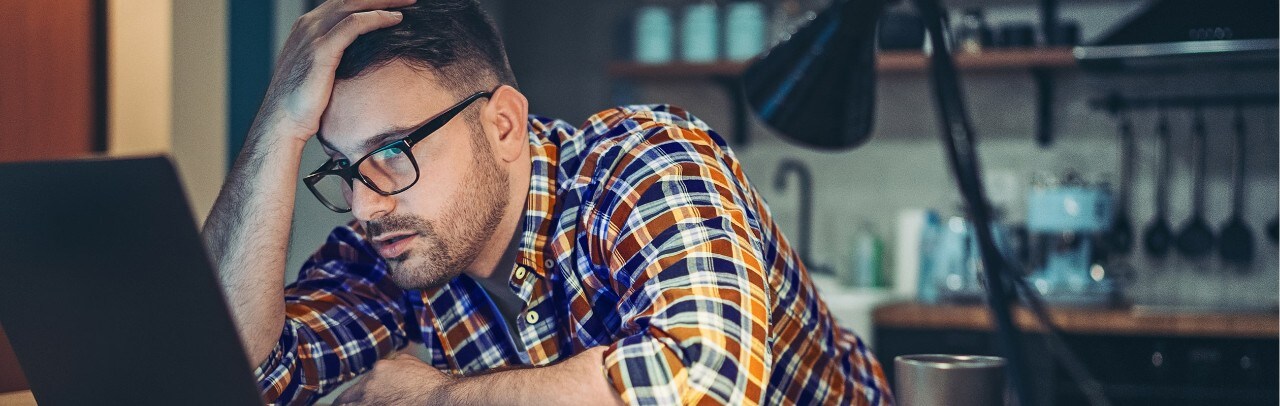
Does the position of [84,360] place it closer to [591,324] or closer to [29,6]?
[591,324]

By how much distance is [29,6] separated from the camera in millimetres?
2021

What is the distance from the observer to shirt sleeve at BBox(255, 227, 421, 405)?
1242 mm

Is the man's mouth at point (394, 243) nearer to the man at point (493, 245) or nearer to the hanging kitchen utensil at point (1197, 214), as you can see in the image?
the man at point (493, 245)

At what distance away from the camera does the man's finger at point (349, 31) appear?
1.13m

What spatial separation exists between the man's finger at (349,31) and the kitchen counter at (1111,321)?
2.22 metres

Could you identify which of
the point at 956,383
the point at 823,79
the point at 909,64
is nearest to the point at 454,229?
the point at 823,79

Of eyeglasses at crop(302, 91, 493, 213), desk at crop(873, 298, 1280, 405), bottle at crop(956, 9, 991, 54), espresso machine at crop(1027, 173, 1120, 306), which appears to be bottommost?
desk at crop(873, 298, 1280, 405)

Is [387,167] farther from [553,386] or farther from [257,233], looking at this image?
[553,386]

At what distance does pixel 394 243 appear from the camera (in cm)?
117

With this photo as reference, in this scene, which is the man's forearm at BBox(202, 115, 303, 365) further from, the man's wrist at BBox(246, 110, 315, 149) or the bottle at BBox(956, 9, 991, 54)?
the bottle at BBox(956, 9, 991, 54)

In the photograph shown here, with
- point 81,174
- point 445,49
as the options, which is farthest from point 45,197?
point 445,49

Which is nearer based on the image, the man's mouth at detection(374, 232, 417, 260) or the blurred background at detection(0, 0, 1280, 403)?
the man's mouth at detection(374, 232, 417, 260)

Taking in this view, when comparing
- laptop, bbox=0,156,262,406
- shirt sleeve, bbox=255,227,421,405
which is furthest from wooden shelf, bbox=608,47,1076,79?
laptop, bbox=0,156,262,406

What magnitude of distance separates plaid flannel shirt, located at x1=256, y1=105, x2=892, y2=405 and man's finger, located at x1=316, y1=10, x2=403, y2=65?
25cm
